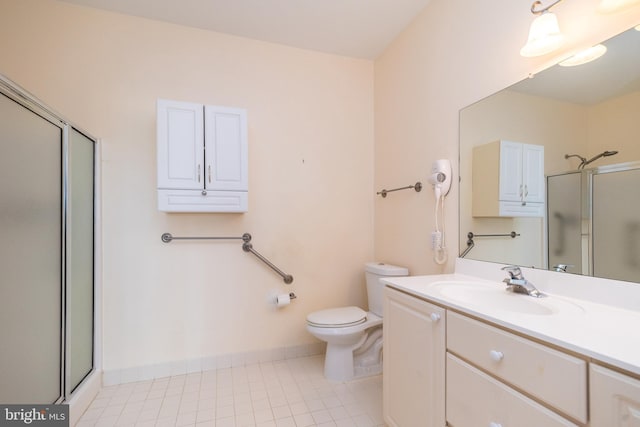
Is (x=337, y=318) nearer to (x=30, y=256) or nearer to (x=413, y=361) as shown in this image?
(x=413, y=361)

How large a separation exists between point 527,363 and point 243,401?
5.20 feet

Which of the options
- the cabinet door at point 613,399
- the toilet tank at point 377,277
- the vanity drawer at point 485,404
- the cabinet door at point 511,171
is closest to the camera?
the cabinet door at point 613,399

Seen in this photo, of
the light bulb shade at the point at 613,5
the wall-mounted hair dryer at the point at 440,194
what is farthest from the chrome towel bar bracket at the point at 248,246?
the light bulb shade at the point at 613,5

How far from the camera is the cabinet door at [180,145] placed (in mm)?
1837

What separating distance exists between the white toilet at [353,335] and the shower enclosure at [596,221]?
39.1 inches

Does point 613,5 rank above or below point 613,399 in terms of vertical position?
above

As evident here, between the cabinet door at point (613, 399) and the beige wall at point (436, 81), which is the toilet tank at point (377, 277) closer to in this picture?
the beige wall at point (436, 81)

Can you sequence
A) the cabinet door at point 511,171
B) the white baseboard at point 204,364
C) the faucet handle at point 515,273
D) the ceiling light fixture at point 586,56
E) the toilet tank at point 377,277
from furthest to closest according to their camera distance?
the toilet tank at point 377,277
the white baseboard at point 204,364
the cabinet door at point 511,171
the faucet handle at point 515,273
the ceiling light fixture at point 586,56

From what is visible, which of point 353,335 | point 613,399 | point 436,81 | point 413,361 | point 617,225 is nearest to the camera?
point 613,399

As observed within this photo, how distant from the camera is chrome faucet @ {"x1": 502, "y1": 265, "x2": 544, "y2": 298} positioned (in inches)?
45.4

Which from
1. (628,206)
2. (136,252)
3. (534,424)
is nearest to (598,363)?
(534,424)

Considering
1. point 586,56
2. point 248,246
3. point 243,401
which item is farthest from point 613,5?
point 243,401

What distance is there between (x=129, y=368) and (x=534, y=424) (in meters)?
2.27

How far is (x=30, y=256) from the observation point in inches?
50.8
